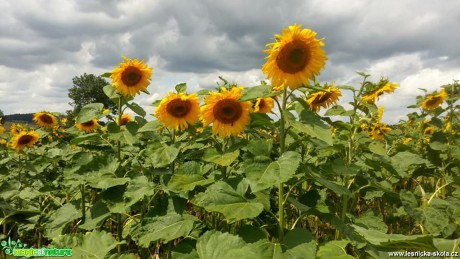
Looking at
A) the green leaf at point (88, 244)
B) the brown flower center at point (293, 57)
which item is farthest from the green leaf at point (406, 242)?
the green leaf at point (88, 244)

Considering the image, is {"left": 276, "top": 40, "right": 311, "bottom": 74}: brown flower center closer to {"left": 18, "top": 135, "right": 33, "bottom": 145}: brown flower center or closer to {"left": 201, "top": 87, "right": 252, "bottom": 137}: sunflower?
{"left": 201, "top": 87, "right": 252, "bottom": 137}: sunflower

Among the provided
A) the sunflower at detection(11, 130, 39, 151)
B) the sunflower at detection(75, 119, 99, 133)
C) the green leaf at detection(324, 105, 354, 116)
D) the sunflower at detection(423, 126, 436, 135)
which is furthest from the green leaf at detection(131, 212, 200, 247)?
the sunflower at detection(423, 126, 436, 135)

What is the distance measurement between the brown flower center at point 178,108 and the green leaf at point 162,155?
0.44m

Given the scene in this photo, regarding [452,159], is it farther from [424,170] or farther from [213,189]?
[213,189]

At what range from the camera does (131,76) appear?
404 cm

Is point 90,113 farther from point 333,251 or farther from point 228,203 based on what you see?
point 333,251

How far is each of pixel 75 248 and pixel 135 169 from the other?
4.67 ft

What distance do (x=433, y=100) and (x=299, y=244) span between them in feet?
19.3

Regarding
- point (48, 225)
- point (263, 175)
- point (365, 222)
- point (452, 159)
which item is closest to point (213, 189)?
point (263, 175)

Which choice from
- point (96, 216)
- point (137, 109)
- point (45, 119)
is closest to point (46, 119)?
point (45, 119)

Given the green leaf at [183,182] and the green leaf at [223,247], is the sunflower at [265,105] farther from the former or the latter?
the green leaf at [223,247]

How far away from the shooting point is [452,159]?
582cm

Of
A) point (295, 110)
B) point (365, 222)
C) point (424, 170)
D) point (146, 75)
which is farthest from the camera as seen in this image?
point (424, 170)

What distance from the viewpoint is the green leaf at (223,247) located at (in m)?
2.08
